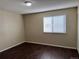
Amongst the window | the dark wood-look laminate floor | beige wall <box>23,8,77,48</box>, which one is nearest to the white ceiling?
beige wall <box>23,8,77,48</box>

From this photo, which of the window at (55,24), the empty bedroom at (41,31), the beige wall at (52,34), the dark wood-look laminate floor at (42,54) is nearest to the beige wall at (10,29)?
the empty bedroom at (41,31)

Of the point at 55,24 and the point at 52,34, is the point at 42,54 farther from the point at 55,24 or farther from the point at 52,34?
the point at 55,24

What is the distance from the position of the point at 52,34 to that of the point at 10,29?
2.59 m

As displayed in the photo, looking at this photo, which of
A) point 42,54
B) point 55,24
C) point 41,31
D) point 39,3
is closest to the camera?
point 39,3

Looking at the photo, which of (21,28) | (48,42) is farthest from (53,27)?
(21,28)

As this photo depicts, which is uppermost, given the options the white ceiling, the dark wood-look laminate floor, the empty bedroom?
the white ceiling

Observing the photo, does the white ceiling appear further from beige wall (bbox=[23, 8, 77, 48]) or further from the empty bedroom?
beige wall (bbox=[23, 8, 77, 48])

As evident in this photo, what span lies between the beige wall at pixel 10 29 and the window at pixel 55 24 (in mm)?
1839

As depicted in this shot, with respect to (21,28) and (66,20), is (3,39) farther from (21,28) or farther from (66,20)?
(66,20)

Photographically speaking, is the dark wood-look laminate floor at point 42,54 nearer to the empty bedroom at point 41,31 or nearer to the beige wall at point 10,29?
the empty bedroom at point 41,31

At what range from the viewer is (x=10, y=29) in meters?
4.13

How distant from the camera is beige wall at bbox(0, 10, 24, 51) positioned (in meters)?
3.61

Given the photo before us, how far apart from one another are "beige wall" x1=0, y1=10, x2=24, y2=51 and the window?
184cm

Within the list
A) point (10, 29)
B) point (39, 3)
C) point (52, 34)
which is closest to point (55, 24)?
point (52, 34)
